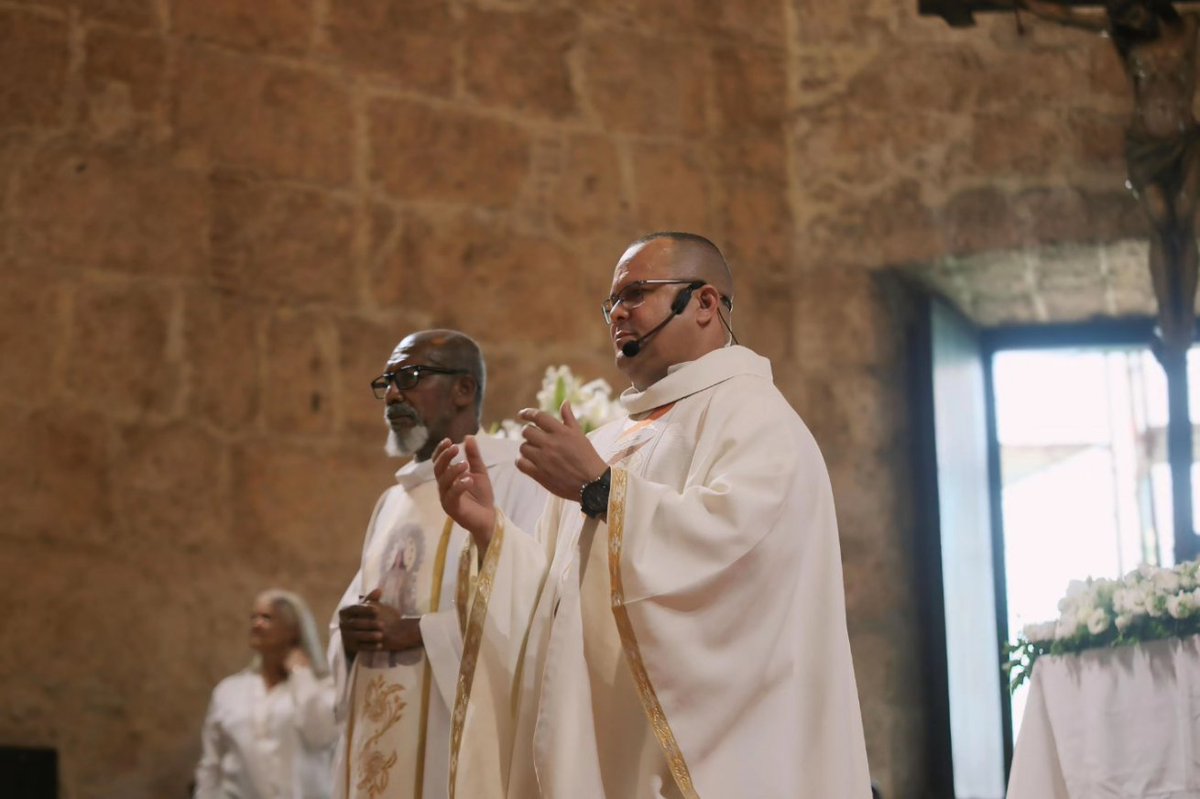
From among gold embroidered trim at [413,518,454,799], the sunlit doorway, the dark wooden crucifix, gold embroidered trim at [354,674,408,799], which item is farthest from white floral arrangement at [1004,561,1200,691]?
the sunlit doorway

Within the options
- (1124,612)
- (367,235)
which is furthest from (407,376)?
(367,235)

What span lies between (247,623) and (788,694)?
403cm

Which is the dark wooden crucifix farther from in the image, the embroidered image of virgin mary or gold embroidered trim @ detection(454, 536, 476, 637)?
gold embroidered trim @ detection(454, 536, 476, 637)

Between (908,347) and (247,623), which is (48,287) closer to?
(247,623)

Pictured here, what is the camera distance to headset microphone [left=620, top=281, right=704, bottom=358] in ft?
12.6

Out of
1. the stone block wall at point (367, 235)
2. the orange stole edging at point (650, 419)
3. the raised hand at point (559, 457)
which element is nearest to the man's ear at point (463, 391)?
the orange stole edging at point (650, 419)

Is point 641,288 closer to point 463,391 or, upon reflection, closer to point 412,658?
point 463,391

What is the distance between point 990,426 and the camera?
8.23 m

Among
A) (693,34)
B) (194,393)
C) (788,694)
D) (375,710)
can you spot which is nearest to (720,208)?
(693,34)

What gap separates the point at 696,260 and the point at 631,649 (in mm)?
1004

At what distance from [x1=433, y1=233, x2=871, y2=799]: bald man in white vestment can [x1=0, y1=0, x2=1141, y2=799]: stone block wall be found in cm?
344

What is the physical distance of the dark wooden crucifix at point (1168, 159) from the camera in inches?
266

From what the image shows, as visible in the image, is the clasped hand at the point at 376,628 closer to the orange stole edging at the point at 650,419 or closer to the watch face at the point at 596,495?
the orange stole edging at the point at 650,419

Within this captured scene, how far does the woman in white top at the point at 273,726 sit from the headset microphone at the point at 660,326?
3066 mm
